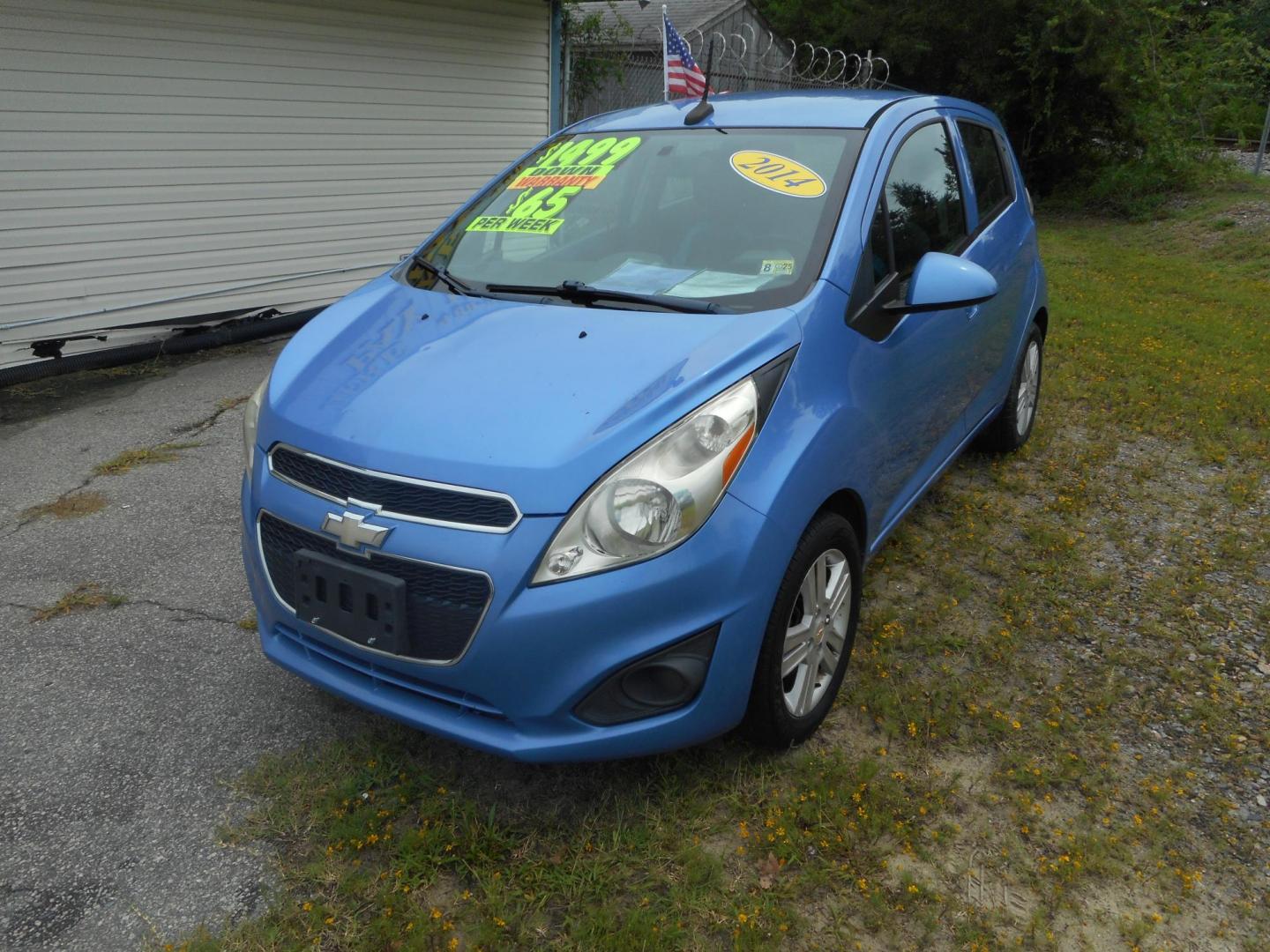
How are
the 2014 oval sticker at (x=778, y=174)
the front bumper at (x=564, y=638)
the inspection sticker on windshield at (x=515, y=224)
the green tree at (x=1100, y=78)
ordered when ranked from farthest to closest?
1. the green tree at (x=1100, y=78)
2. the inspection sticker on windshield at (x=515, y=224)
3. the 2014 oval sticker at (x=778, y=174)
4. the front bumper at (x=564, y=638)

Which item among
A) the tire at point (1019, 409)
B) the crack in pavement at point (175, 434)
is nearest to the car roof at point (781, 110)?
the tire at point (1019, 409)

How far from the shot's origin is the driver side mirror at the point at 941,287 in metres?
2.81

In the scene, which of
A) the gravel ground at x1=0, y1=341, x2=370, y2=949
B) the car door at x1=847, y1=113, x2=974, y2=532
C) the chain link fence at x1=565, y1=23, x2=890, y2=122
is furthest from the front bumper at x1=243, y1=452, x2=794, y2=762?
the chain link fence at x1=565, y1=23, x2=890, y2=122

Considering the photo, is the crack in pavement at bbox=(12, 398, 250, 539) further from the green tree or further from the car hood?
the green tree

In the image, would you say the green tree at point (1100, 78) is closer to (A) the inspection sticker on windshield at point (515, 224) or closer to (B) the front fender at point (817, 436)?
(A) the inspection sticker on windshield at point (515, 224)

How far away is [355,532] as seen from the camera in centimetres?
216

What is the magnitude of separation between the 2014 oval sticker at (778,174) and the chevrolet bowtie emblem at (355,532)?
1694 mm

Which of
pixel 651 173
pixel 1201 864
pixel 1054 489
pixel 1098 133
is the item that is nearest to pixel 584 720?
pixel 1201 864

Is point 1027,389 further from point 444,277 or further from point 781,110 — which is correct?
point 444,277

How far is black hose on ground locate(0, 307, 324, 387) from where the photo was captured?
5.99m

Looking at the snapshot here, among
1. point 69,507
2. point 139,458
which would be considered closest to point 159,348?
point 139,458

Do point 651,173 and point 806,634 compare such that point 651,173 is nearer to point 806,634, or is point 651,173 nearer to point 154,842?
point 806,634

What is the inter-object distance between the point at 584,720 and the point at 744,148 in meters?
2.03

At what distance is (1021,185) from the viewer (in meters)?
4.65
